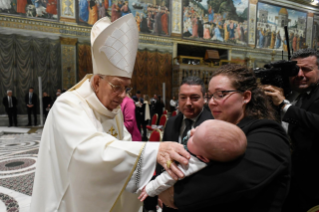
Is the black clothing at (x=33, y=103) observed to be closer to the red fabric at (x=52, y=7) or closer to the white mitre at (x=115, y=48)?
the red fabric at (x=52, y=7)

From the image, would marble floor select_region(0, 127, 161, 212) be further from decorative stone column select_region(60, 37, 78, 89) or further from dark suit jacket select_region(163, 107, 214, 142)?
decorative stone column select_region(60, 37, 78, 89)

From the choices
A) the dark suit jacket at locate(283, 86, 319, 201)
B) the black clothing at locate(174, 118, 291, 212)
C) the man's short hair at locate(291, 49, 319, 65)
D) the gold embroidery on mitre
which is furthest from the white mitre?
the man's short hair at locate(291, 49, 319, 65)

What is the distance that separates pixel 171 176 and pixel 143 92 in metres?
11.9

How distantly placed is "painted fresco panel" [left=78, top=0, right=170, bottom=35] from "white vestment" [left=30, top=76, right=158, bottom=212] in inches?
450

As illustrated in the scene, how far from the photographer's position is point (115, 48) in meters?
1.58

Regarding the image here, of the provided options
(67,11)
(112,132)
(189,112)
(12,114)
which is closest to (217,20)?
(67,11)

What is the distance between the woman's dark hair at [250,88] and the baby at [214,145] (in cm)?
35

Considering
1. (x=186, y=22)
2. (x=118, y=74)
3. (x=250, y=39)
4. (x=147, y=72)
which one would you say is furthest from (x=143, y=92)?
(x=118, y=74)

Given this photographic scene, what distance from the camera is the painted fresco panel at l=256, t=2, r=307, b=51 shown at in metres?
16.3

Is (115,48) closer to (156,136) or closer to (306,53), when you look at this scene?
(306,53)

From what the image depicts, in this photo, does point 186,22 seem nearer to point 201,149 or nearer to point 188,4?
point 188,4

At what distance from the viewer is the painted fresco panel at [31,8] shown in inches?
377

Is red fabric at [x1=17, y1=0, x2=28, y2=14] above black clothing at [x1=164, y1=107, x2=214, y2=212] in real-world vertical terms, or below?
above

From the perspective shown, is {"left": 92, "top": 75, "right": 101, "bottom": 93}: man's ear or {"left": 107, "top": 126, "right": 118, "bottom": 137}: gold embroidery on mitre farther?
{"left": 107, "top": 126, "right": 118, "bottom": 137}: gold embroidery on mitre
